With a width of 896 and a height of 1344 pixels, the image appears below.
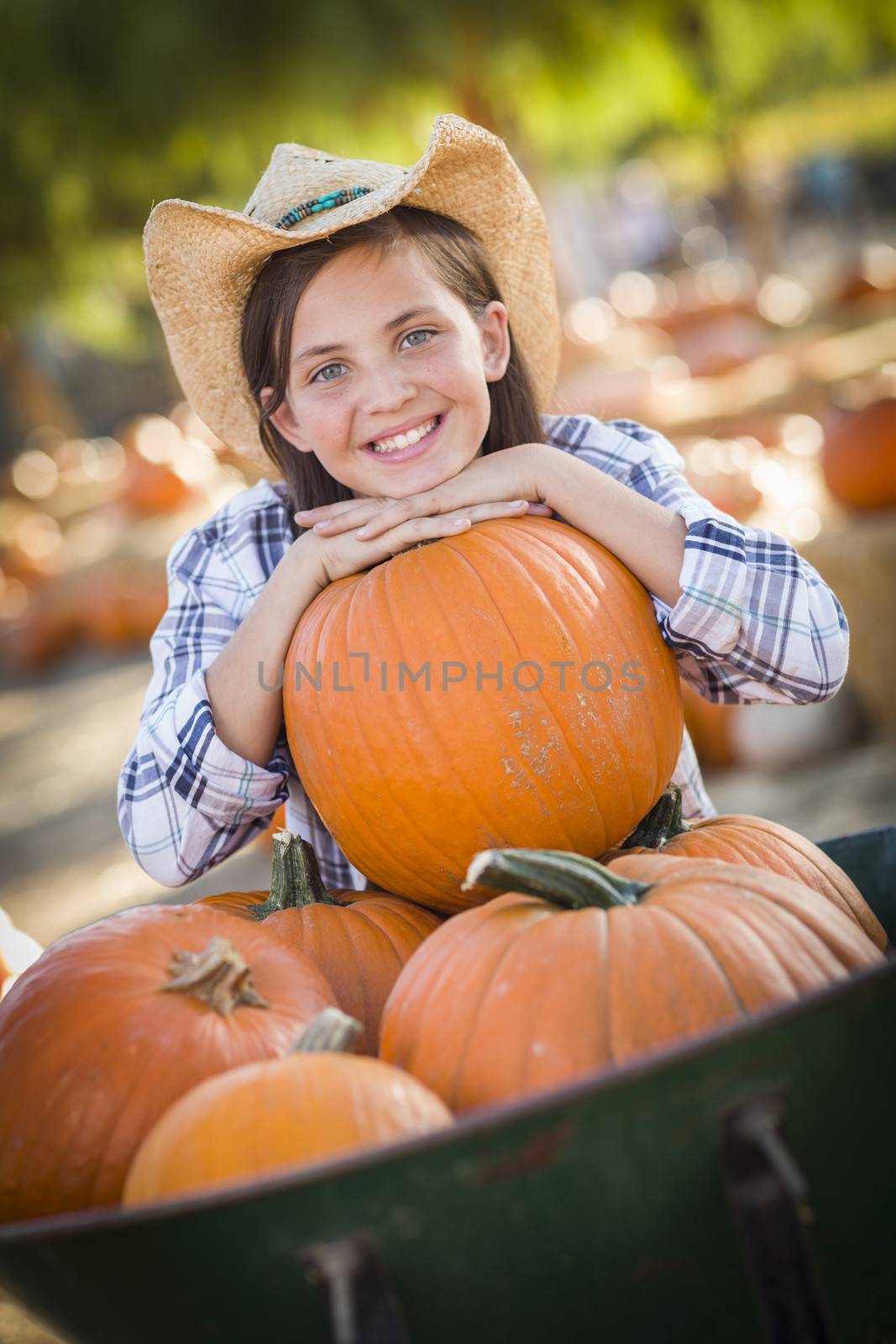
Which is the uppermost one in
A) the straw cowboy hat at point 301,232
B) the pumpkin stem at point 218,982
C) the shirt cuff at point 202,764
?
the straw cowboy hat at point 301,232

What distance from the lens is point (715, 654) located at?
153 centimetres

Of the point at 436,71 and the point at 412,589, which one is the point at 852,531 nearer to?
the point at 412,589

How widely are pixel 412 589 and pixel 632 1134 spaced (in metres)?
0.72

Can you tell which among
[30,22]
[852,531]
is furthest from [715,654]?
[30,22]

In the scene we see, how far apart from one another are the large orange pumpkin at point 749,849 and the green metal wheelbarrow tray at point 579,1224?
355 mm

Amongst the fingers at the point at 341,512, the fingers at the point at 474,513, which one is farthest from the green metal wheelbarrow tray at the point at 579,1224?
the fingers at the point at 341,512

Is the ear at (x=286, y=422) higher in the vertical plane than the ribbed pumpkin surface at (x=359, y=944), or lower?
higher

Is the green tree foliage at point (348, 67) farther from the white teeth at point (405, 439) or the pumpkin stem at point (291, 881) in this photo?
the pumpkin stem at point (291, 881)

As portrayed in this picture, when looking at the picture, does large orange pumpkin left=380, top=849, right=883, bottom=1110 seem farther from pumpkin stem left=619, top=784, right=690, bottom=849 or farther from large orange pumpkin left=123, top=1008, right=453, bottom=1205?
pumpkin stem left=619, top=784, right=690, bottom=849

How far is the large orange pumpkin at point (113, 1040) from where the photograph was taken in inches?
40.8

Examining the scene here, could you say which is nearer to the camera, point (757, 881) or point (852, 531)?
point (757, 881)

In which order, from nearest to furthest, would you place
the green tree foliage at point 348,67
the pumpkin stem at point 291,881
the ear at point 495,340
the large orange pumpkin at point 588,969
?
the large orange pumpkin at point 588,969 < the pumpkin stem at point 291,881 < the ear at point 495,340 < the green tree foliage at point 348,67

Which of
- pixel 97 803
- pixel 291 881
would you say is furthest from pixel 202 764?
pixel 97 803

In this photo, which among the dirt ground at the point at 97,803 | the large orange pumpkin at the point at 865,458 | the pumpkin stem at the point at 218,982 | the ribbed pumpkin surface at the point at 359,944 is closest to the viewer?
the pumpkin stem at the point at 218,982
